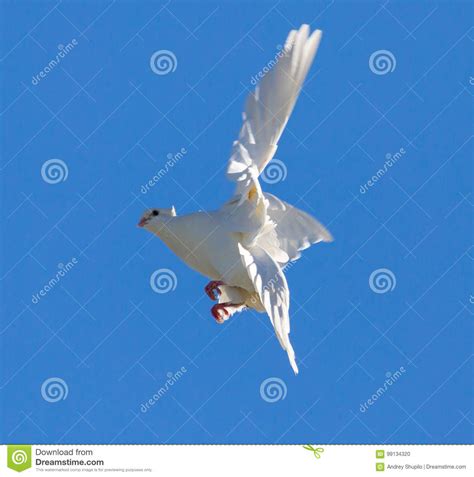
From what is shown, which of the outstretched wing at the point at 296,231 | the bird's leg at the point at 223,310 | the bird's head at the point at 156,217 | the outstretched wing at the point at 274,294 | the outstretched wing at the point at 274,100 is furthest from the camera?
the bird's head at the point at 156,217

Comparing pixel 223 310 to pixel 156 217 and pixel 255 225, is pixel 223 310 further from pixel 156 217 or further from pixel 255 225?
pixel 156 217

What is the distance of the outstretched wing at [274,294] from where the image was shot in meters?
24.9

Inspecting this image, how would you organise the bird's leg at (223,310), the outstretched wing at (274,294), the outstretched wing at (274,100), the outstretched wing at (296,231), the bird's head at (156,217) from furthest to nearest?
the bird's head at (156,217) → the outstretched wing at (296,231) → the bird's leg at (223,310) → the outstretched wing at (274,100) → the outstretched wing at (274,294)

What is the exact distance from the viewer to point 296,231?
26406 mm

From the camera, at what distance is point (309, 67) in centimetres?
2522

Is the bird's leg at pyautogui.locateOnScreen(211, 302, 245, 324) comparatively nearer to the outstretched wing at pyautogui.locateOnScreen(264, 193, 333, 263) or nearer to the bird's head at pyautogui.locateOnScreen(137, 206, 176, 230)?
the outstretched wing at pyautogui.locateOnScreen(264, 193, 333, 263)

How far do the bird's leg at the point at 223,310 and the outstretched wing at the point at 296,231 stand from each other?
104 centimetres

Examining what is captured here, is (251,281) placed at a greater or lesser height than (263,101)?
lesser

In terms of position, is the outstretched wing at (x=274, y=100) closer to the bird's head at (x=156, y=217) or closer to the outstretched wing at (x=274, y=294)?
the outstretched wing at (x=274, y=294)

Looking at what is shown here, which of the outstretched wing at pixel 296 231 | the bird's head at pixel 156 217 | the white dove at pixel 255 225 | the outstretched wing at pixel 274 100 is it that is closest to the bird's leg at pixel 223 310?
the white dove at pixel 255 225
